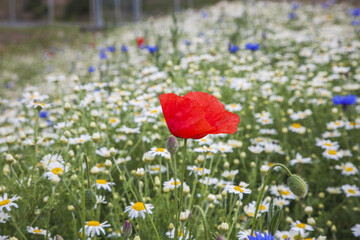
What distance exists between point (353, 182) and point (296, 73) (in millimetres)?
1867

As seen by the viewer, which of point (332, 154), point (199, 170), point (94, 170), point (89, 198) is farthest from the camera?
point (332, 154)

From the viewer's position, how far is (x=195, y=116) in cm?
78

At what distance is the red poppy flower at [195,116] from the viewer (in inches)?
30.6

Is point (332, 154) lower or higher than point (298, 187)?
lower

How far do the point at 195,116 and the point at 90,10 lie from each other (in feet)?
85.4

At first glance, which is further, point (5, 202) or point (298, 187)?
point (5, 202)

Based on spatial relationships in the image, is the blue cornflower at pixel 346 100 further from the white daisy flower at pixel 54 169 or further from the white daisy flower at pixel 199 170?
the white daisy flower at pixel 54 169

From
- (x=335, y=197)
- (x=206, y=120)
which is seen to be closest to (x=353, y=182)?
(x=335, y=197)

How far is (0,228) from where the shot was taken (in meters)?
1.35

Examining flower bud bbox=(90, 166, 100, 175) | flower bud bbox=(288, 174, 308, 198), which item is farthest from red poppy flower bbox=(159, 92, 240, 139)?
flower bud bbox=(90, 166, 100, 175)

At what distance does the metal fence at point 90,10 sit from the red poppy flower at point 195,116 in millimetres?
13709

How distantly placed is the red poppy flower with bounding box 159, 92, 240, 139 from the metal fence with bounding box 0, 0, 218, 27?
45.0 feet

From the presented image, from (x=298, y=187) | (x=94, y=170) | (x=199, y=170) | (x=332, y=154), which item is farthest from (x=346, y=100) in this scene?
(x=94, y=170)

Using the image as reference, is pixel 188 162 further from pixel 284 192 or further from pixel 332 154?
pixel 332 154
